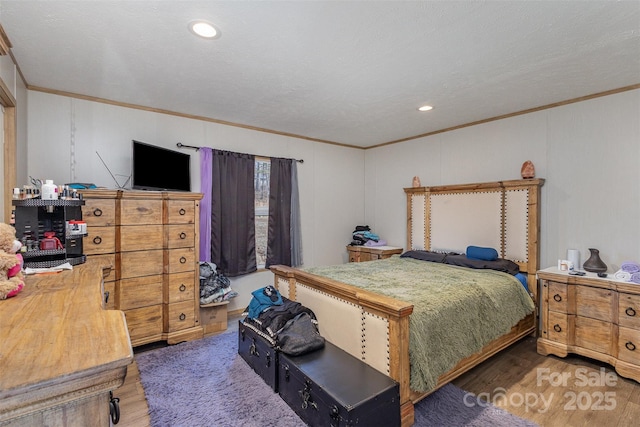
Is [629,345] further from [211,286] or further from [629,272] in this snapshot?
[211,286]

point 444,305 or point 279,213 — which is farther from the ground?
point 279,213

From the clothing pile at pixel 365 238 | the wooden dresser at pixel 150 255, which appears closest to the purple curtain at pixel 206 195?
the wooden dresser at pixel 150 255

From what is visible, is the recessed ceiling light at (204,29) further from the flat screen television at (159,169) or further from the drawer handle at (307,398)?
the drawer handle at (307,398)

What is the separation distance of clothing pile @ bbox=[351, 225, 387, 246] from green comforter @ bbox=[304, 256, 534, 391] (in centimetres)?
147

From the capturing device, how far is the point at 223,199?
12.5 ft

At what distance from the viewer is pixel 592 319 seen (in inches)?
103

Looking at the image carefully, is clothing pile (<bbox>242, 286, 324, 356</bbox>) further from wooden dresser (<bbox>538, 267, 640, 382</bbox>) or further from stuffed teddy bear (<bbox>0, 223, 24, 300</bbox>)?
wooden dresser (<bbox>538, 267, 640, 382</bbox>)

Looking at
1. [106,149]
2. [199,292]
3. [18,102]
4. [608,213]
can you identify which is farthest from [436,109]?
[18,102]

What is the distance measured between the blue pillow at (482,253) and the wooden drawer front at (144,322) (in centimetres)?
343

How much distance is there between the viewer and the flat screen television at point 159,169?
296 cm

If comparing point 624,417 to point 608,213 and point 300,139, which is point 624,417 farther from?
point 300,139

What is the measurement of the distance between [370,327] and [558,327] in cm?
206

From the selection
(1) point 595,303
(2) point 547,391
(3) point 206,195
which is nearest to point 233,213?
(3) point 206,195

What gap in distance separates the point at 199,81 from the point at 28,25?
1.08 meters
